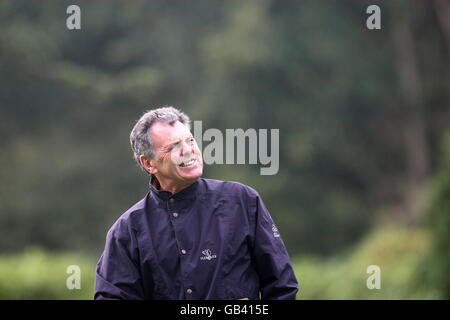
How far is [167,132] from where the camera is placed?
4.32 m

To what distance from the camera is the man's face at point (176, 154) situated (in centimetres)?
425

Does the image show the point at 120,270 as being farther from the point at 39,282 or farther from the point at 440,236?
the point at 39,282

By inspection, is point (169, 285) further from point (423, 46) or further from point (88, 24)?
point (423, 46)

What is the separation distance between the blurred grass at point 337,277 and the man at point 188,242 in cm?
460

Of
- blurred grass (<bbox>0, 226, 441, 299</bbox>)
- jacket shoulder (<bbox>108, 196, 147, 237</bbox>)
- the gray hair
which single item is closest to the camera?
jacket shoulder (<bbox>108, 196, 147, 237</bbox>)

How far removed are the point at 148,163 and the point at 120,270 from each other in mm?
686

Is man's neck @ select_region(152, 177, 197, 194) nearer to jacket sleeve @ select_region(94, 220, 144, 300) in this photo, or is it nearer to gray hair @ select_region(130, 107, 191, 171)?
gray hair @ select_region(130, 107, 191, 171)

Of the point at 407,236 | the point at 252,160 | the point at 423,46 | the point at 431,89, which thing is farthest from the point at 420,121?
the point at 407,236

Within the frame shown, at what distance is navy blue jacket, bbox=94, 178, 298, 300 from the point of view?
13.4ft

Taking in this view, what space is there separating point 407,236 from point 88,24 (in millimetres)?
11827

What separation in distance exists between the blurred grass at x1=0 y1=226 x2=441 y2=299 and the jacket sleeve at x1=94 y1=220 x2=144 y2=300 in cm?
498

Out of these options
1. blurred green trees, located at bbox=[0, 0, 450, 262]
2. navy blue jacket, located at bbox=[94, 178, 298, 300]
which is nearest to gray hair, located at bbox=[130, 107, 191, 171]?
navy blue jacket, located at bbox=[94, 178, 298, 300]

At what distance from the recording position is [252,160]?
686 inches

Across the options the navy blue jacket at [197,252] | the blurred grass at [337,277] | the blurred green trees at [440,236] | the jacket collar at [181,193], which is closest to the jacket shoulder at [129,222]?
the navy blue jacket at [197,252]
